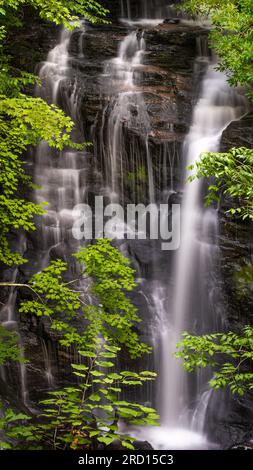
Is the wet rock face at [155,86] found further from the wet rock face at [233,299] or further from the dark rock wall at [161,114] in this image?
the wet rock face at [233,299]

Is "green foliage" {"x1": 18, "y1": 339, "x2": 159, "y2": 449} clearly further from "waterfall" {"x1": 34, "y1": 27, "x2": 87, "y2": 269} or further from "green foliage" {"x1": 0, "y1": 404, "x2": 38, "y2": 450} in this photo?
"waterfall" {"x1": 34, "y1": 27, "x2": 87, "y2": 269}

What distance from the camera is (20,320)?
10094 mm

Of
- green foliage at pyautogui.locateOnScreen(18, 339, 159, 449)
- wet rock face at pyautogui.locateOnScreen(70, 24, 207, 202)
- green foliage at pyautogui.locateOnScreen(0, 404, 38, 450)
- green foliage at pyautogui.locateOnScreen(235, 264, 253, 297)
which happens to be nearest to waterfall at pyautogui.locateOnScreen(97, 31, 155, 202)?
wet rock face at pyautogui.locateOnScreen(70, 24, 207, 202)

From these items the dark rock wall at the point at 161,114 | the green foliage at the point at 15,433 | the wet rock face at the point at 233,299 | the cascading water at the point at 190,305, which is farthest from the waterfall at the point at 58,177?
the green foliage at the point at 15,433

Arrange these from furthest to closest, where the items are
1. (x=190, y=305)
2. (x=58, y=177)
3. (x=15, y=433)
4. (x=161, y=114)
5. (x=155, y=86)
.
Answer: (x=155, y=86) < (x=58, y=177) < (x=161, y=114) < (x=190, y=305) < (x=15, y=433)

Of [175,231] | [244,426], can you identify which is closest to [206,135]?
[175,231]

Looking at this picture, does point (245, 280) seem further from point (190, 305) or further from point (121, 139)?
point (121, 139)

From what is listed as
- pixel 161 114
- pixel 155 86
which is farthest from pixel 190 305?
pixel 155 86

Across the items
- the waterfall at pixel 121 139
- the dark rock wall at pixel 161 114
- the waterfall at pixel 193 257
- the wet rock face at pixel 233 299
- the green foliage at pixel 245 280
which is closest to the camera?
the wet rock face at pixel 233 299

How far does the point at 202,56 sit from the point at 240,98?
2709 millimetres

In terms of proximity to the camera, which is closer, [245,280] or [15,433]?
[15,433]

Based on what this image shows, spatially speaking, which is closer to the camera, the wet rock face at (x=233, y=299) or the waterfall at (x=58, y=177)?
the wet rock face at (x=233, y=299)

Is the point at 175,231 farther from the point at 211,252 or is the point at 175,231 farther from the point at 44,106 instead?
the point at 44,106

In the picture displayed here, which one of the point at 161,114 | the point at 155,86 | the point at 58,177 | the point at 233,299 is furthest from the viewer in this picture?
the point at 155,86
